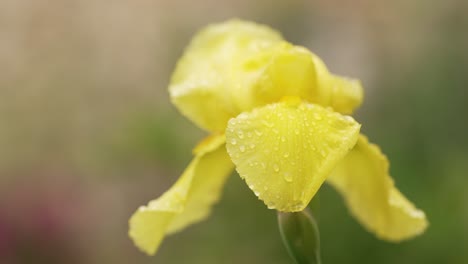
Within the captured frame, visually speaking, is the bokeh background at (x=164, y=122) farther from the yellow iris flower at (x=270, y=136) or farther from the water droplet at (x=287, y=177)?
the water droplet at (x=287, y=177)

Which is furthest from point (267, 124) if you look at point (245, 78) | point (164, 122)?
point (164, 122)

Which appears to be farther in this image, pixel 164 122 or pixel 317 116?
pixel 164 122

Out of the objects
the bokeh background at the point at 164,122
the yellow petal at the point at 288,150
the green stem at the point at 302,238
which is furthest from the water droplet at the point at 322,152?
the bokeh background at the point at 164,122

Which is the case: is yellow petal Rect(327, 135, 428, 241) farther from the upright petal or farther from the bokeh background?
the bokeh background

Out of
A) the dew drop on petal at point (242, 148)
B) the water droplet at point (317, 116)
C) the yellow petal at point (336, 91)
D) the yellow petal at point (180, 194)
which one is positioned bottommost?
the yellow petal at point (180, 194)

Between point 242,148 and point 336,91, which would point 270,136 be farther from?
point 336,91

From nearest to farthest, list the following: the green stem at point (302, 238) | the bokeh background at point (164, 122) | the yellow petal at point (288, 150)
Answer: the yellow petal at point (288, 150) < the green stem at point (302, 238) < the bokeh background at point (164, 122)

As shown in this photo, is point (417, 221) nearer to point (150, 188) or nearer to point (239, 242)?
point (239, 242)

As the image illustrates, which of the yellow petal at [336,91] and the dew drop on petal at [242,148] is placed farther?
the yellow petal at [336,91]
